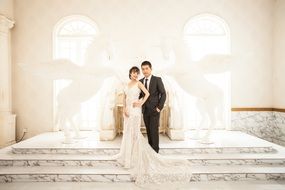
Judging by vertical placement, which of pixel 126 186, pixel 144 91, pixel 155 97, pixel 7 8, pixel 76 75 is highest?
pixel 7 8

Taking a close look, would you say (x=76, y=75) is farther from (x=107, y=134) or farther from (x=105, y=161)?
(x=105, y=161)

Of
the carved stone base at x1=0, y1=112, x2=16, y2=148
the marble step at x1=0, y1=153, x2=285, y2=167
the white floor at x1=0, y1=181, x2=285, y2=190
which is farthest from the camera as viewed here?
the carved stone base at x1=0, y1=112, x2=16, y2=148

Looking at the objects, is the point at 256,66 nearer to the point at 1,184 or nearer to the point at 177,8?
the point at 177,8

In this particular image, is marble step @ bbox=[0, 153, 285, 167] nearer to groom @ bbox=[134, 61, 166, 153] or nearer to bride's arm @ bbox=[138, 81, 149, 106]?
groom @ bbox=[134, 61, 166, 153]

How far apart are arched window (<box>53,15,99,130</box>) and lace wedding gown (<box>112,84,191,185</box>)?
355 centimetres

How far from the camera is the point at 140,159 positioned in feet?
13.6

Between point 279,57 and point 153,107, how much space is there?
4.74 m

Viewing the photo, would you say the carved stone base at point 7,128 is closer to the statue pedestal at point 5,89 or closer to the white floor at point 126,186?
the statue pedestal at point 5,89

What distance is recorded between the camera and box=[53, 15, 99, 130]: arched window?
764 centimetres

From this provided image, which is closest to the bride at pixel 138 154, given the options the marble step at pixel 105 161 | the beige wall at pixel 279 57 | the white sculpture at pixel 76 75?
the marble step at pixel 105 161

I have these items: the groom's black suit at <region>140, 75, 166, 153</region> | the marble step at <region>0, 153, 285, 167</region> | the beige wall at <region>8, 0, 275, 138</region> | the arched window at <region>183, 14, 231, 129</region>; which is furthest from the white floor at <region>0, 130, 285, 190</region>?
the arched window at <region>183, 14, 231, 129</region>

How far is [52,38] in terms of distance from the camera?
7465 millimetres

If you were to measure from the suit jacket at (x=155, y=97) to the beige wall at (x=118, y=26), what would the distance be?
334 cm

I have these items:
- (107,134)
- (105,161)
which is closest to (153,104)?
(105,161)
